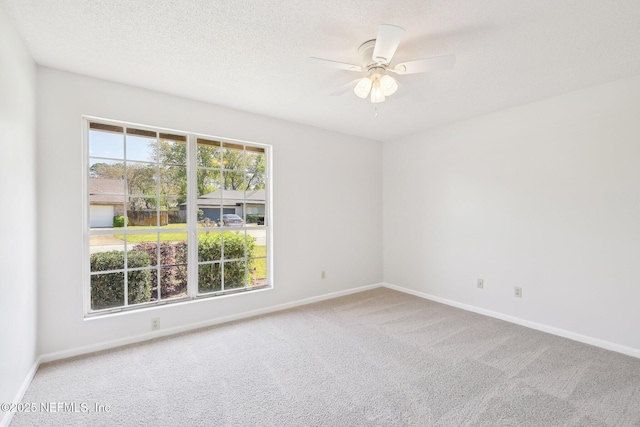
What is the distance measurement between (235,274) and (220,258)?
280mm

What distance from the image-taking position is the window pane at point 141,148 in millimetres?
2957

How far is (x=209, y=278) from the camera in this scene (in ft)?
11.2

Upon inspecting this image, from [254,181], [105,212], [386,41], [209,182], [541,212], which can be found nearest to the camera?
[386,41]

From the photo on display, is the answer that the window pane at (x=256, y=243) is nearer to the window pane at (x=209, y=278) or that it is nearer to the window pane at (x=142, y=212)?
the window pane at (x=209, y=278)

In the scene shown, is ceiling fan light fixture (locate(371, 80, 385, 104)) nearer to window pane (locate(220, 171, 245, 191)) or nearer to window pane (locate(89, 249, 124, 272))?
window pane (locate(220, 171, 245, 191))

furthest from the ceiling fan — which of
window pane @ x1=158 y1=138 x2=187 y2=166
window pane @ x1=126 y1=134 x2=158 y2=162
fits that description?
window pane @ x1=126 y1=134 x2=158 y2=162

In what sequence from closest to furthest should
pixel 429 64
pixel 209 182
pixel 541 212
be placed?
pixel 429 64, pixel 541 212, pixel 209 182

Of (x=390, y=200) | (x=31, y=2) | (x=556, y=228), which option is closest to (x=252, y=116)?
(x=31, y=2)

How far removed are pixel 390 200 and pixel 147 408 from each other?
3990 millimetres

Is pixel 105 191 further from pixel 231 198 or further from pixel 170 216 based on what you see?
pixel 231 198

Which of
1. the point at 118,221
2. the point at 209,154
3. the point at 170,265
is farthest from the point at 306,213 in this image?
the point at 118,221

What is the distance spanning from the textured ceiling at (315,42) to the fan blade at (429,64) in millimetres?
235

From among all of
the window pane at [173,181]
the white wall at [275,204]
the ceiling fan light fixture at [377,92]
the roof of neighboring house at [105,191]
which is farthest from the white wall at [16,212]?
the ceiling fan light fixture at [377,92]

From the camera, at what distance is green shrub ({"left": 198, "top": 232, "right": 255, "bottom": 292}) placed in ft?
Result: 11.0
